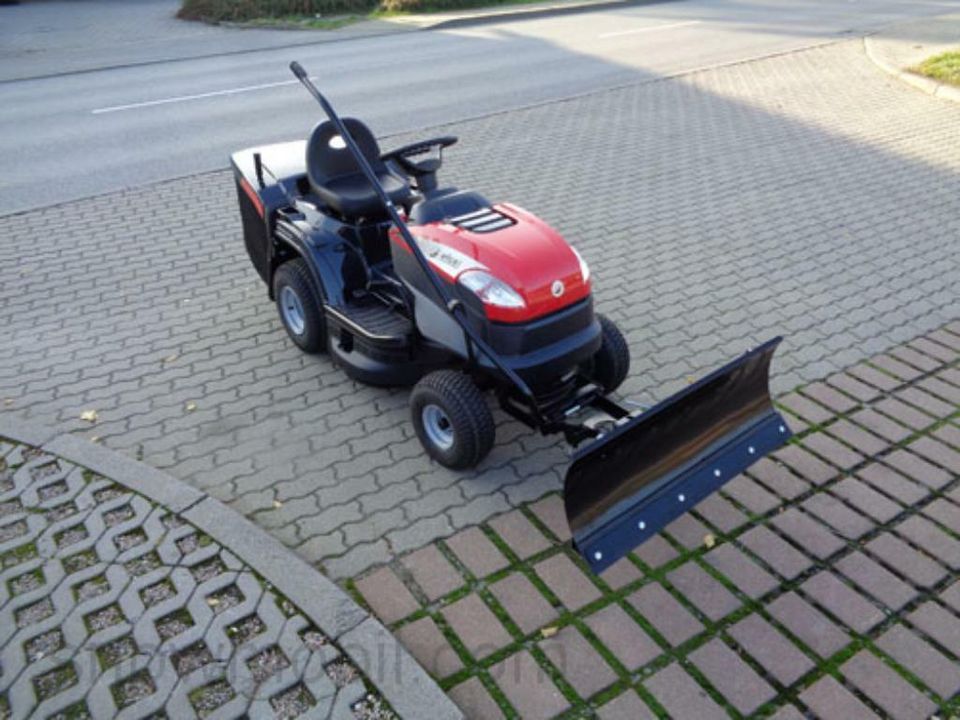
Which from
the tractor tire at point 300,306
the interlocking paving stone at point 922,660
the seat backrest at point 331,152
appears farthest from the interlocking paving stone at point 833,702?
the seat backrest at point 331,152

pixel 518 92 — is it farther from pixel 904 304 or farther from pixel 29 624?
pixel 29 624

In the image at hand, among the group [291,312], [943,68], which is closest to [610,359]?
[291,312]

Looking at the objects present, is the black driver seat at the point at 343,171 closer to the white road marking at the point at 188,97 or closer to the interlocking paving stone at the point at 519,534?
the interlocking paving stone at the point at 519,534

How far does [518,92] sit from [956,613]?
9060 millimetres

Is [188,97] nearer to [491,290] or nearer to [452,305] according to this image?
[452,305]

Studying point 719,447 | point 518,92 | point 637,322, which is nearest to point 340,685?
point 719,447

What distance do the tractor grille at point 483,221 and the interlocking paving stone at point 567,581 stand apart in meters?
1.45

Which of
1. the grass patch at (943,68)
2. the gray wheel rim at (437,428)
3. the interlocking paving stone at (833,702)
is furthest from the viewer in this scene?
the grass patch at (943,68)

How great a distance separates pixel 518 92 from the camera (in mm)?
10688

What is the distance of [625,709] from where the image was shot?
104 inches

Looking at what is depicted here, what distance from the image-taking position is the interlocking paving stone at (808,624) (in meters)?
2.85

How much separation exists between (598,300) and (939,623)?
2901 mm

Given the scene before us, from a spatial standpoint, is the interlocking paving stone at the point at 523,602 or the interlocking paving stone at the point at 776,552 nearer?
the interlocking paving stone at the point at 523,602

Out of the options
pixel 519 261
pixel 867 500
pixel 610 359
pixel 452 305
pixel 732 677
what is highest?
pixel 519 261
